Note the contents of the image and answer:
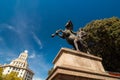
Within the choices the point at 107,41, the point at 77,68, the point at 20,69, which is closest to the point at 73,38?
the point at 77,68

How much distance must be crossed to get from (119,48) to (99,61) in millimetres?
14380

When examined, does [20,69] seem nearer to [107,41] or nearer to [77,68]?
[107,41]

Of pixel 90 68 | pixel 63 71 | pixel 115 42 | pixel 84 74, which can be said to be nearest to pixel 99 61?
pixel 90 68

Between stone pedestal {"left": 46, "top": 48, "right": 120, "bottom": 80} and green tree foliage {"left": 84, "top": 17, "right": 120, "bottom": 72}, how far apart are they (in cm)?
1482

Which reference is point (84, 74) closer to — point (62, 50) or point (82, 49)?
point (62, 50)

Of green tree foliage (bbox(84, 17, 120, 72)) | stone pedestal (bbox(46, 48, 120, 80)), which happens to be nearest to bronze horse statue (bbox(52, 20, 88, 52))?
stone pedestal (bbox(46, 48, 120, 80))

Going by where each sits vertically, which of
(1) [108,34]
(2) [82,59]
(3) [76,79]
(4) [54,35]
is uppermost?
(1) [108,34]

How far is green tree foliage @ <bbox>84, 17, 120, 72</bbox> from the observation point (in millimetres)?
21219

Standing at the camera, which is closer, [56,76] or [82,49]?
[56,76]

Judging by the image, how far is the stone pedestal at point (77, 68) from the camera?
19.3ft

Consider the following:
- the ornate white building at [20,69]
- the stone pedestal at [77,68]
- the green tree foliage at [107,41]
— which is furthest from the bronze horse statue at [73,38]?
the ornate white building at [20,69]

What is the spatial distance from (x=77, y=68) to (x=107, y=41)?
17.2 meters

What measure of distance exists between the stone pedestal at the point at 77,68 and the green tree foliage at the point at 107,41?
1482cm

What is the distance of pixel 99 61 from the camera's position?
→ 8000 millimetres
